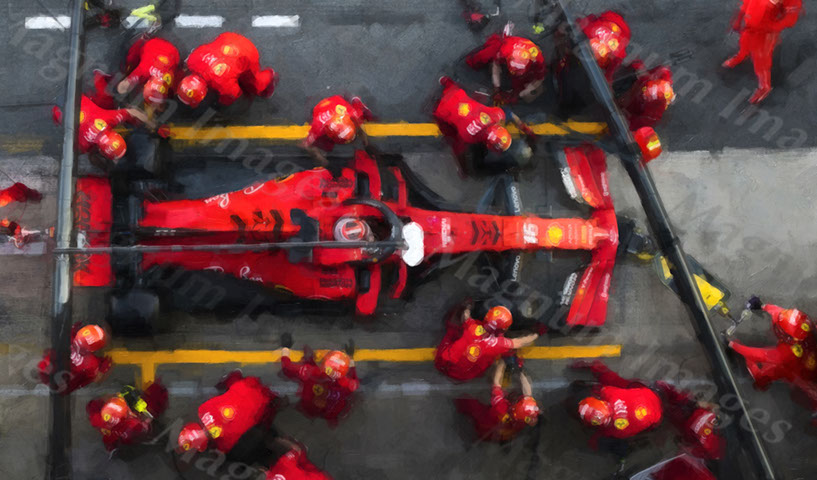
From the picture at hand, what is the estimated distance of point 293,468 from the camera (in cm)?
526

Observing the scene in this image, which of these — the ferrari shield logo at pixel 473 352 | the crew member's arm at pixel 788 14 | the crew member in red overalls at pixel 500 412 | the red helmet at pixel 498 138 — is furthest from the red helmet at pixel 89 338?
the crew member's arm at pixel 788 14

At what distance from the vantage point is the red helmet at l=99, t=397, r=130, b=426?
5211 millimetres

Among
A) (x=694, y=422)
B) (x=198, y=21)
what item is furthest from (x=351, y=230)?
(x=694, y=422)

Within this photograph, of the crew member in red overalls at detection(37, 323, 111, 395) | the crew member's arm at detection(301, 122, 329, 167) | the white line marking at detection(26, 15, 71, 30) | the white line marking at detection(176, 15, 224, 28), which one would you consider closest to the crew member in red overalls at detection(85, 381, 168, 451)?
the crew member in red overalls at detection(37, 323, 111, 395)

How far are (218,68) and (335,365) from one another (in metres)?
2.75

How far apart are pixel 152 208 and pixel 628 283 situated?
4644 mm

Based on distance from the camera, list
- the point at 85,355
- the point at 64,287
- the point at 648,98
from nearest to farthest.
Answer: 1. the point at 64,287
2. the point at 85,355
3. the point at 648,98

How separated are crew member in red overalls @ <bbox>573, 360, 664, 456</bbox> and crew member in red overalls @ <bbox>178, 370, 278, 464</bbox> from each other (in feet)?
9.27

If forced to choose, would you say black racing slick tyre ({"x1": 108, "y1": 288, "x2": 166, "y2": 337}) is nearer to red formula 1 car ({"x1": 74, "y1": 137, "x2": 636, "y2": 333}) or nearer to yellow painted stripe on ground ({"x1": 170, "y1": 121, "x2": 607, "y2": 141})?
red formula 1 car ({"x1": 74, "y1": 137, "x2": 636, "y2": 333})

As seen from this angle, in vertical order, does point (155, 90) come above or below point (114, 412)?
above

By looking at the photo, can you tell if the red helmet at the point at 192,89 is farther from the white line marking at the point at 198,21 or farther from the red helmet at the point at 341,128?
the white line marking at the point at 198,21

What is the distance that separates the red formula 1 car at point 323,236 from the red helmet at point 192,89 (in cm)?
88

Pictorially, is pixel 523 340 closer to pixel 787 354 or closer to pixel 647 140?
pixel 647 140

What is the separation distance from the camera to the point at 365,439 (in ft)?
20.5
